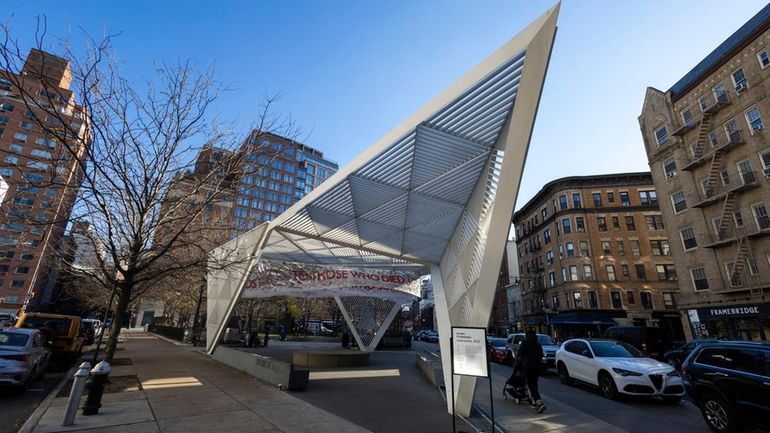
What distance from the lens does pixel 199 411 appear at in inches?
291

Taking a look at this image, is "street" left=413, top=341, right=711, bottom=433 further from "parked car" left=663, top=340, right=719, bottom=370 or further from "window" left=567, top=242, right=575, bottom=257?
"window" left=567, top=242, right=575, bottom=257

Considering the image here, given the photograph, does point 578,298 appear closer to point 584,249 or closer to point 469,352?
point 584,249

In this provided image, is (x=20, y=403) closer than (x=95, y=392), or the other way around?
(x=95, y=392)

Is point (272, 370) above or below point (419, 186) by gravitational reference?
below

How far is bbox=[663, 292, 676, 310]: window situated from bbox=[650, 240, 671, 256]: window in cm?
458

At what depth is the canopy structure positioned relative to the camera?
5902 mm

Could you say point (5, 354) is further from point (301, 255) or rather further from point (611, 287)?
point (611, 287)

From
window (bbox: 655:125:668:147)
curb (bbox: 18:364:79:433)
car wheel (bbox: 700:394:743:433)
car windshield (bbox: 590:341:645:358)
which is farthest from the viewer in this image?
window (bbox: 655:125:668:147)

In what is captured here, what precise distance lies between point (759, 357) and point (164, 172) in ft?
47.5

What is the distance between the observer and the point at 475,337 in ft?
20.4

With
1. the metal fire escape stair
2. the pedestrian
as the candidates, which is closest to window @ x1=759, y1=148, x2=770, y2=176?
the metal fire escape stair

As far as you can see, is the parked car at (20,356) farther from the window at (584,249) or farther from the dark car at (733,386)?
the window at (584,249)

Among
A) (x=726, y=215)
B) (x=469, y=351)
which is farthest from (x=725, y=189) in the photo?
(x=469, y=351)

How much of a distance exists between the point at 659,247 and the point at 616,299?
8284 mm
